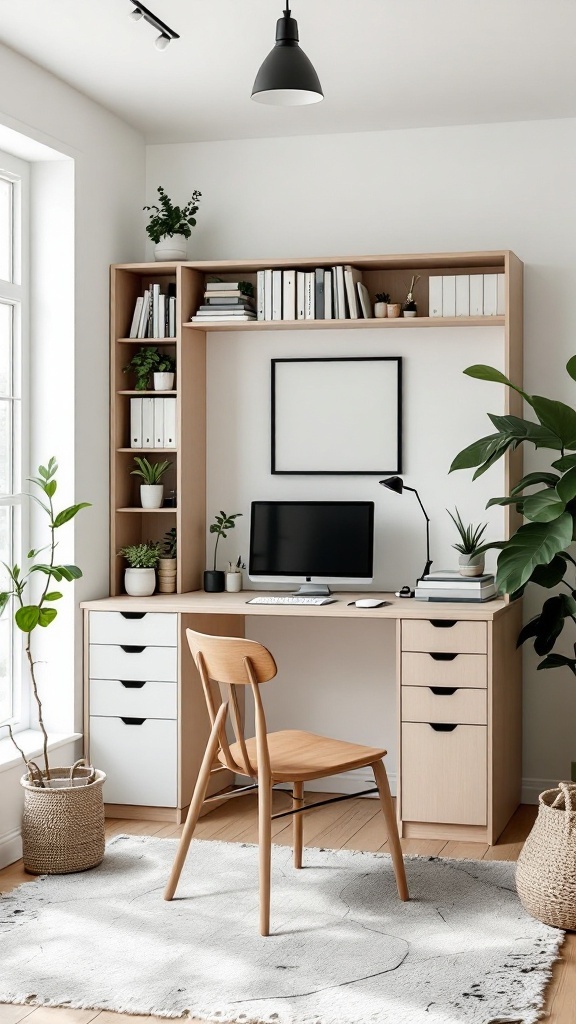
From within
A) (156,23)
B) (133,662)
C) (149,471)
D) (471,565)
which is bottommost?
(133,662)

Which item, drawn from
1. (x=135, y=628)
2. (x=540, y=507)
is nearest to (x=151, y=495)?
(x=135, y=628)

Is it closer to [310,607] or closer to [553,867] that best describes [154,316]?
[310,607]

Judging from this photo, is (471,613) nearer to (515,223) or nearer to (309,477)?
(309,477)

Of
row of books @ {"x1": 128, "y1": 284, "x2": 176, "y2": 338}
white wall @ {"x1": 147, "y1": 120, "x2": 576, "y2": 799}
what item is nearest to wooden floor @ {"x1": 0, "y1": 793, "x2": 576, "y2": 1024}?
white wall @ {"x1": 147, "y1": 120, "x2": 576, "y2": 799}

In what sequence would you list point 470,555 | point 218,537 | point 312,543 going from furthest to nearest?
point 218,537 → point 312,543 → point 470,555

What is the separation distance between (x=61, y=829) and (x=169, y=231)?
8.04 ft

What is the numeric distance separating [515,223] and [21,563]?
2404 mm

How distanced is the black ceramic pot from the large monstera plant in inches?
45.5

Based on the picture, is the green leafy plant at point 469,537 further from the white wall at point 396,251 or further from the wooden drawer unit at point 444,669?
the wooden drawer unit at point 444,669

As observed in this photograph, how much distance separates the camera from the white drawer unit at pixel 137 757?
14.1 feet

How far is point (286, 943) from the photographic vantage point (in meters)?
3.10

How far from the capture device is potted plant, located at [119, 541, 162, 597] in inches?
179

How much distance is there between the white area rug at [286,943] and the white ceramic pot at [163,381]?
6.06 feet

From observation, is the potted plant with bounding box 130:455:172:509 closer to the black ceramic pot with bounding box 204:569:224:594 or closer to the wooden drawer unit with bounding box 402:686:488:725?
the black ceramic pot with bounding box 204:569:224:594
